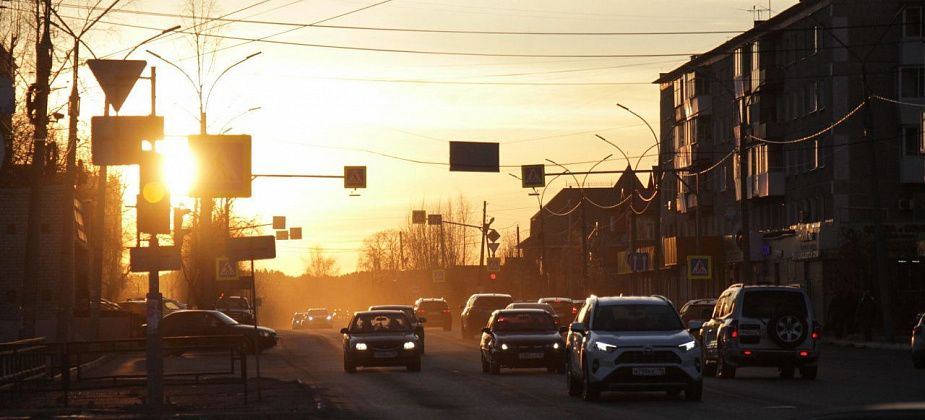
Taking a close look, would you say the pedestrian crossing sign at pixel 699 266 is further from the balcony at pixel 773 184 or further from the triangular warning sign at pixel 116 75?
the triangular warning sign at pixel 116 75

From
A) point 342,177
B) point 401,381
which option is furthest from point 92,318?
point 401,381

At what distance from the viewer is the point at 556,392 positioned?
2667cm

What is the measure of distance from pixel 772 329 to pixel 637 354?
6.81 m

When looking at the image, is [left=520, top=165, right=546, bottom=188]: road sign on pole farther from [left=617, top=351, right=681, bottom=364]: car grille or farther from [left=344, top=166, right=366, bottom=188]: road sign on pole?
[left=617, top=351, right=681, bottom=364]: car grille

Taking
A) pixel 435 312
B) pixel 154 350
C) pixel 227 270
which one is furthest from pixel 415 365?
pixel 435 312

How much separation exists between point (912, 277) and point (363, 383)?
39621mm

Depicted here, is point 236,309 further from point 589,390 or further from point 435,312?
point 589,390

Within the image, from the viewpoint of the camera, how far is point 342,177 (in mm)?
52219

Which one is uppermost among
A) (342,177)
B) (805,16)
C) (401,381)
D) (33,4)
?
(805,16)

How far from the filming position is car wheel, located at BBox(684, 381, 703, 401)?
77.4 ft

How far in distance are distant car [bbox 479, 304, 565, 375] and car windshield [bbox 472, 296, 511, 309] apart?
19833mm

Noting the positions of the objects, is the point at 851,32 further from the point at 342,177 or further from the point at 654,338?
the point at 654,338

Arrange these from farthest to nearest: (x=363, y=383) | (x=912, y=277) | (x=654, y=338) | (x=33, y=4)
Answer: (x=912, y=277) < (x=33, y=4) < (x=363, y=383) < (x=654, y=338)

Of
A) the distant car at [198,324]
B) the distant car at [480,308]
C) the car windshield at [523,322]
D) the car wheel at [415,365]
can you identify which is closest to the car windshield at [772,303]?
the car windshield at [523,322]
